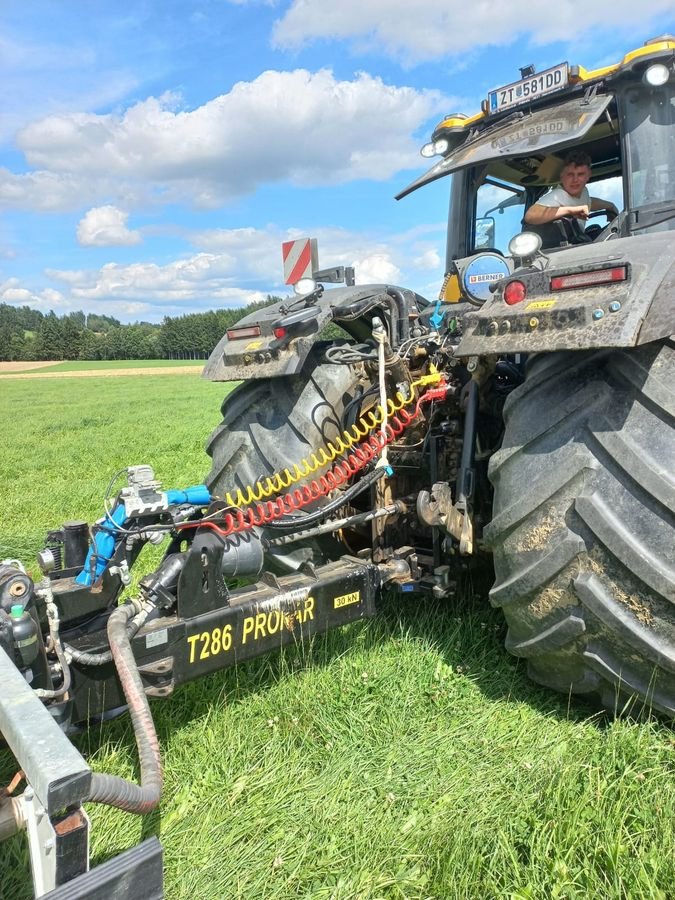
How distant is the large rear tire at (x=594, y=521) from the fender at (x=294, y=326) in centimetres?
89

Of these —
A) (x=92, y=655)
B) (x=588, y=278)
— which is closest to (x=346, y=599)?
(x=92, y=655)

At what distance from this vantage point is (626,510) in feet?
6.78

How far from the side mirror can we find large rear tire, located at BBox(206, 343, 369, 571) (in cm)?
143

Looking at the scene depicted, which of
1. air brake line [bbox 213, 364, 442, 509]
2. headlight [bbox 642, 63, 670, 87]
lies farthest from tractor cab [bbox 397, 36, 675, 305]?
air brake line [bbox 213, 364, 442, 509]

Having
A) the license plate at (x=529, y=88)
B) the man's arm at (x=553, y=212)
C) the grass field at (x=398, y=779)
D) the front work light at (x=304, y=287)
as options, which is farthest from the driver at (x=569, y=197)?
the grass field at (x=398, y=779)

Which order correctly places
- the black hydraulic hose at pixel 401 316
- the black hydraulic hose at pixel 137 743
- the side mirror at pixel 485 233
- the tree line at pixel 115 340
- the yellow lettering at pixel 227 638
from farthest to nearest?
the tree line at pixel 115 340, the side mirror at pixel 485 233, the black hydraulic hose at pixel 401 316, the yellow lettering at pixel 227 638, the black hydraulic hose at pixel 137 743

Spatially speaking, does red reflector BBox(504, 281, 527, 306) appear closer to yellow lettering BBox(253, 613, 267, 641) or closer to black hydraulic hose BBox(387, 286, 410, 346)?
black hydraulic hose BBox(387, 286, 410, 346)

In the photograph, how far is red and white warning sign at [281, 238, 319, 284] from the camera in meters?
4.93

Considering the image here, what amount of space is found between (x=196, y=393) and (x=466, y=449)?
26180 millimetres

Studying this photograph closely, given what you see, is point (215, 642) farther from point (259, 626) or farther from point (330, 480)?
point (330, 480)

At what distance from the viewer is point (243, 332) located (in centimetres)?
306

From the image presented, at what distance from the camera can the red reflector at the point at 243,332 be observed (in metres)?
3.03

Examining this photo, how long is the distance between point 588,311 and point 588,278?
15cm

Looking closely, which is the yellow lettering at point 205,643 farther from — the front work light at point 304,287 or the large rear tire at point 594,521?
the front work light at point 304,287
